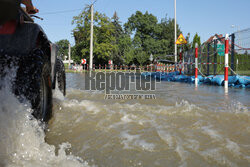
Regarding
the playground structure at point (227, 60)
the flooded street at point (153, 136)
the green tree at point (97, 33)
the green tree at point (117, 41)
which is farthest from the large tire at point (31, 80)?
the green tree at point (117, 41)

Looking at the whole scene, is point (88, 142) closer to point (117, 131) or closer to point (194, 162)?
point (117, 131)

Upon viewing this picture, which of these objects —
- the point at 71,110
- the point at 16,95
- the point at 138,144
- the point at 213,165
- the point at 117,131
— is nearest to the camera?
the point at 213,165

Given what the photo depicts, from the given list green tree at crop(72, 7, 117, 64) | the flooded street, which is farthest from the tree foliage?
the flooded street

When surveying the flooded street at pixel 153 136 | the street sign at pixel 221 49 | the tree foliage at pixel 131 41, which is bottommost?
the flooded street at pixel 153 136

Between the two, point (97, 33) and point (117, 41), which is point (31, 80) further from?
point (117, 41)

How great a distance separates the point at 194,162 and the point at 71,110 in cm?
235

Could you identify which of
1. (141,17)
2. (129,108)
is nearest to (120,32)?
(141,17)

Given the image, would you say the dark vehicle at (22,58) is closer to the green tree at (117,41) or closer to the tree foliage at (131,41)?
the tree foliage at (131,41)

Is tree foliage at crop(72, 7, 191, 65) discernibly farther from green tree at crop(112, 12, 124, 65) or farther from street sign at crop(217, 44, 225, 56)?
street sign at crop(217, 44, 225, 56)

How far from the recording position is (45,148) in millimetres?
1966

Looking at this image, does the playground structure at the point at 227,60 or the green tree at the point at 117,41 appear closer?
the playground structure at the point at 227,60

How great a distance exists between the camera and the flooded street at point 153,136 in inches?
74.2

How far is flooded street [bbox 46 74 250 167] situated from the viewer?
6.18 ft

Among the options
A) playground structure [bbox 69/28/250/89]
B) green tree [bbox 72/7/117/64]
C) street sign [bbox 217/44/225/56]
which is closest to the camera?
playground structure [bbox 69/28/250/89]
